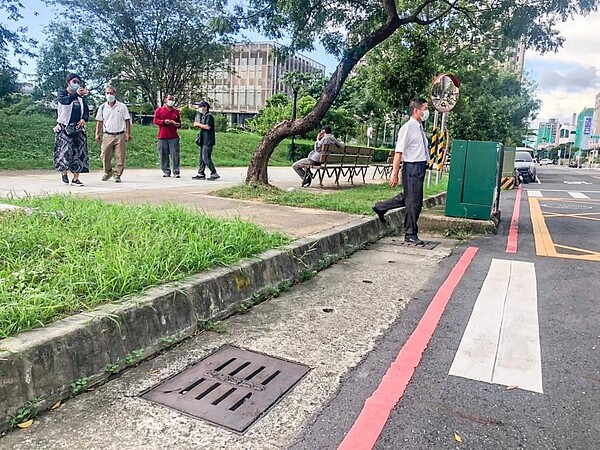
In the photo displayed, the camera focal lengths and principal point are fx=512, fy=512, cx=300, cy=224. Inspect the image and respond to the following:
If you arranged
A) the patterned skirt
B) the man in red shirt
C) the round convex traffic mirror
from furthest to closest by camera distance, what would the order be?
the round convex traffic mirror, the man in red shirt, the patterned skirt

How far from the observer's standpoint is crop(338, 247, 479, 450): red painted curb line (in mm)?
2336

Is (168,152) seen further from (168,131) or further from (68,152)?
(68,152)

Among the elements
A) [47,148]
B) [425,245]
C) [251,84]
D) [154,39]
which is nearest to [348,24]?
[425,245]

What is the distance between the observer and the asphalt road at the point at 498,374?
2383 millimetres

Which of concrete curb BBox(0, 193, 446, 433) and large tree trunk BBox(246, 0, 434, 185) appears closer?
concrete curb BBox(0, 193, 446, 433)

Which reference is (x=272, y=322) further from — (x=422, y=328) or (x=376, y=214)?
(x=376, y=214)

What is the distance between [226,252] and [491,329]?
211 cm

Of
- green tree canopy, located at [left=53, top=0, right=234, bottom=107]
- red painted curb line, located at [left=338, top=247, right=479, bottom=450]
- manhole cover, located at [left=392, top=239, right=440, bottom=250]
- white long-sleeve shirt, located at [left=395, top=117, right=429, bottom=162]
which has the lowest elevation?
red painted curb line, located at [left=338, top=247, right=479, bottom=450]

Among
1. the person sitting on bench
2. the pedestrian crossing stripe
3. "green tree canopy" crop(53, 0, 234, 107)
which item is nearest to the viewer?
the person sitting on bench

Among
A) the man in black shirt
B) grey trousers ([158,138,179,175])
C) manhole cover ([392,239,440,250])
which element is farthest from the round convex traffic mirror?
grey trousers ([158,138,179,175])

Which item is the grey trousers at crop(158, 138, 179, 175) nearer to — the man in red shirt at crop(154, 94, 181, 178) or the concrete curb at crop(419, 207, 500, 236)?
the man in red shirt at crop(154, 94, 181, 178)

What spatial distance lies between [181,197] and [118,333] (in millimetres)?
5552

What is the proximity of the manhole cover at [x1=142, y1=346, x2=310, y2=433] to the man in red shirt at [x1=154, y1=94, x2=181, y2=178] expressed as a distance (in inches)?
373

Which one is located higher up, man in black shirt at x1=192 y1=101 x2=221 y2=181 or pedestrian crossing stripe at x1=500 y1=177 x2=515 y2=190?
man in black shirt at x1=192 y1=101 x2=221 y2=181
